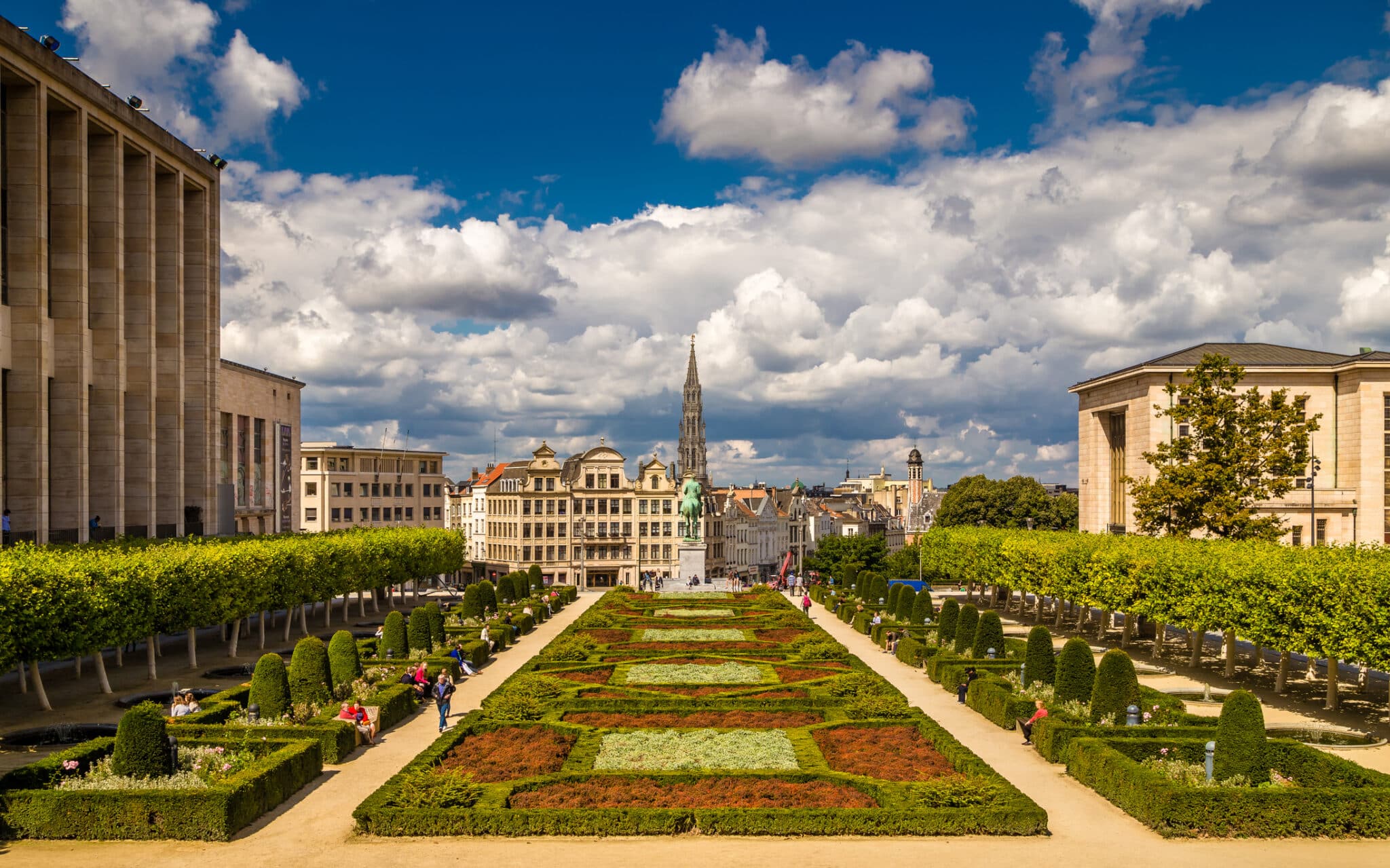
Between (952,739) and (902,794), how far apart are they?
17.0 ft

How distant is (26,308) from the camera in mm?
57000

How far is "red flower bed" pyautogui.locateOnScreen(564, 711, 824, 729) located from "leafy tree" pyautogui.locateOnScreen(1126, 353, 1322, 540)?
117 ft

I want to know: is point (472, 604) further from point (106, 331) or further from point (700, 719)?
point (700, 719)

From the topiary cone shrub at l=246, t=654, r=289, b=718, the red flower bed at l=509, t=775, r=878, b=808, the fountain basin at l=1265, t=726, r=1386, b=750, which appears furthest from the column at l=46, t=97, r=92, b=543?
the fountain basin at l=1265, t=726, r=1386, b=750

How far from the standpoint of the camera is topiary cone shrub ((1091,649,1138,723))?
106 ft

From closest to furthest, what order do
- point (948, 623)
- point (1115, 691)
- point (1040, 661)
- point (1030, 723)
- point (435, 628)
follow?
point (1115, 691) < point (1030, 723) < point (1040, 661) < point (435, 628) < point (948, 623)

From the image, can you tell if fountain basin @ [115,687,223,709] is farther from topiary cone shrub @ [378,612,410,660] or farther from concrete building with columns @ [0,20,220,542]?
concrete building with columns @ [0,20,220,542]

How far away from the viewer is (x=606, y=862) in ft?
70.8

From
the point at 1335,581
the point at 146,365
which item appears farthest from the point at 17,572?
the point at 1335,581

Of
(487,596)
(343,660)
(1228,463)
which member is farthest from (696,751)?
(1228,463)

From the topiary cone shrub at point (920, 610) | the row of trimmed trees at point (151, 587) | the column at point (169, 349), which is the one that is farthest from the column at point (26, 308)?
the topiary cone shrub at point (920, 610)

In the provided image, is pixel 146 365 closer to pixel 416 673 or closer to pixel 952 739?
pixel 416 673

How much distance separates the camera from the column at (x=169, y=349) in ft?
242

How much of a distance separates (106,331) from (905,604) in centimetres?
5063
